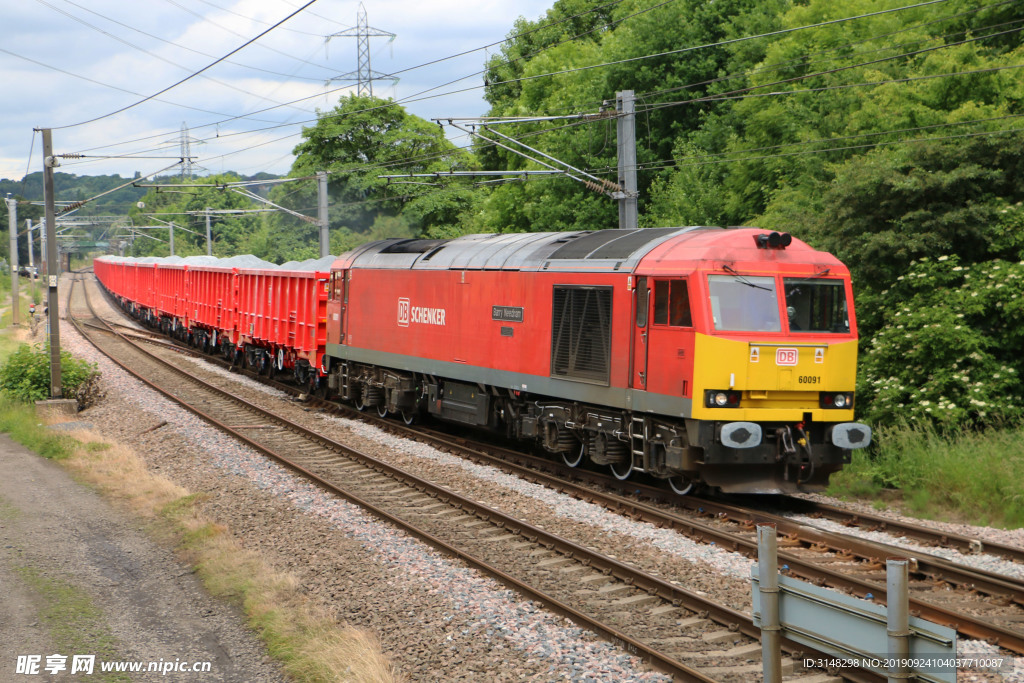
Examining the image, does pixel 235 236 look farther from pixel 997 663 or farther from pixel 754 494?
pixel 997 663

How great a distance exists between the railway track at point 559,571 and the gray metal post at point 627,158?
270 inches

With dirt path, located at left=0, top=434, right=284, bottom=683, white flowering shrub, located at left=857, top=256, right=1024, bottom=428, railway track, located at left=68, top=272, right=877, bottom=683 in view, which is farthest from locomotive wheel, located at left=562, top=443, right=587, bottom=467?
dirt path, located at left=0, top=434, right=284, bottom=683

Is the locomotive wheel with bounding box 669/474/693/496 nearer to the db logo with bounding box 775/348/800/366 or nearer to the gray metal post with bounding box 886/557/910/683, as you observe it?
the db logo with bounding box 775/348/800/366

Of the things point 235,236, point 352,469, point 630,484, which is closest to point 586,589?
point 630,484

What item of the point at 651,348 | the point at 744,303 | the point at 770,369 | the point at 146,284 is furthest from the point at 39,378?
the point at 146,284

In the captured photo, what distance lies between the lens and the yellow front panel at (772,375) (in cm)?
1104

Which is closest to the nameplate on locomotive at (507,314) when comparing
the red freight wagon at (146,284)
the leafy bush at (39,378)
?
the leafy bush at (39,378)

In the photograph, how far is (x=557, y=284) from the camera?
13617 mm

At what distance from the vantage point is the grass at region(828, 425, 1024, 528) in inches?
446

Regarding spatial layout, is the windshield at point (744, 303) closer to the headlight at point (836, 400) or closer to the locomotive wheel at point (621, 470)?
the headlight at point (836, 400)

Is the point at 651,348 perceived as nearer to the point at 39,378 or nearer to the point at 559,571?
the point at 559,571

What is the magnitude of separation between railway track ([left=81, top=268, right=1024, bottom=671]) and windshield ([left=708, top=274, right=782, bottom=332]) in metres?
2.19

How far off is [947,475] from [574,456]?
5.20 metres

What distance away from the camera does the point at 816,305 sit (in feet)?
38.4
